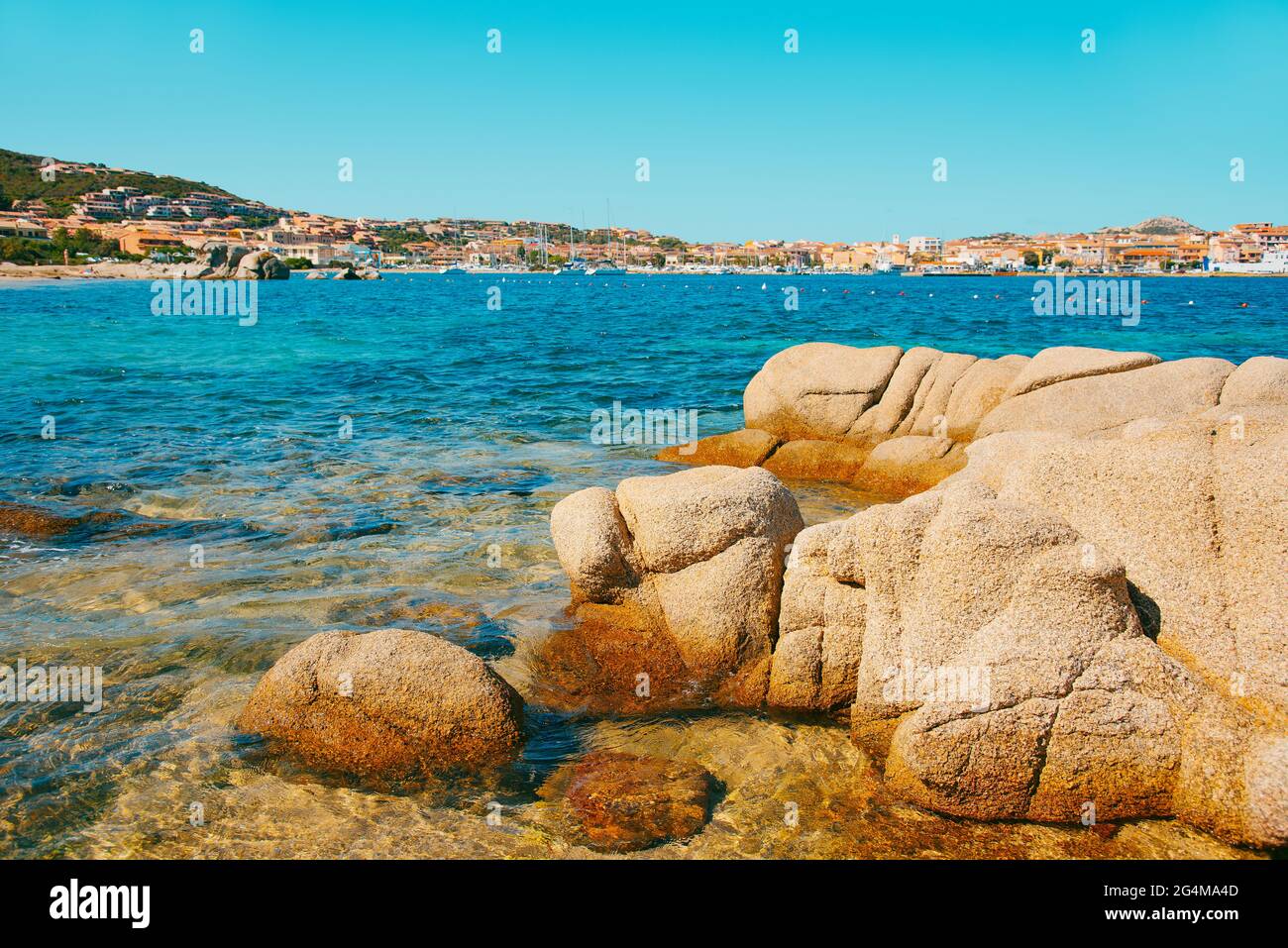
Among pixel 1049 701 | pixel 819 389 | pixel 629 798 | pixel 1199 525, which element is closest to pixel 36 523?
pixel 629 798

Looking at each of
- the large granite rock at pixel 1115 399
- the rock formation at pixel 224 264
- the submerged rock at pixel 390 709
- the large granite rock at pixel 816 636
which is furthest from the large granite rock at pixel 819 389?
the rock formation at pixel 224 264

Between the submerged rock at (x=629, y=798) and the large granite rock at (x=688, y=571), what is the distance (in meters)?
1.22

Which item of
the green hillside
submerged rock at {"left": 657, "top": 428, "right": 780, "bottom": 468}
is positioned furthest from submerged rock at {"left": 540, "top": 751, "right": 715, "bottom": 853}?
the green hillside

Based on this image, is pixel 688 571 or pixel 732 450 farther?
pixel 732 450

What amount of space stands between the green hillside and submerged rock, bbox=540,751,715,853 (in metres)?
167

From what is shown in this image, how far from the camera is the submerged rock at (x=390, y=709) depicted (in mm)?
6945

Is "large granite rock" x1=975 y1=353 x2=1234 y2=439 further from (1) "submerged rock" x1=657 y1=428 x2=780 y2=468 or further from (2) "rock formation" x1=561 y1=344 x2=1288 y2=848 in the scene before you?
(2) "rock formation" x1=561 y1=344 x2=1288 y2=848

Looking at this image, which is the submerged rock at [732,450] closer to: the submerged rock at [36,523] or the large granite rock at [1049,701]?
the submerged rock at [36,523]

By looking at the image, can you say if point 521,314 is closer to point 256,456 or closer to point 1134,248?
point 256,456

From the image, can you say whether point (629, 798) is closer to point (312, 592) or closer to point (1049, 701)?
point (1049, 701)

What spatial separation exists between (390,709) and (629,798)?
6.55ft

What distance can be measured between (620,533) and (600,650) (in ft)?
3.66

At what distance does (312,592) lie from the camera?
10672mm
